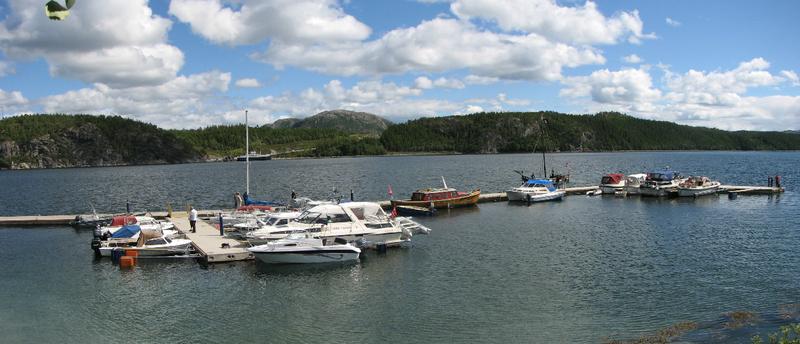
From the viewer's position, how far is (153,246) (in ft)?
121

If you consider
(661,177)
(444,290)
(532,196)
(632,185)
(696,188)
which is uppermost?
(661,177)

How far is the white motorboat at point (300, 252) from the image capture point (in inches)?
1351

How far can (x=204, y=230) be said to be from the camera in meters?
45.7

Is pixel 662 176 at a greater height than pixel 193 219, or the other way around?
pixel 662 176

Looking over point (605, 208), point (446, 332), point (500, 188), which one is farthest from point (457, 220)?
point (500, 188)

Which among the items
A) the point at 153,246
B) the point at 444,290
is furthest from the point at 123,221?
the point at 444,290

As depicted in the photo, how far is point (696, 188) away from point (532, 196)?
20403 mm

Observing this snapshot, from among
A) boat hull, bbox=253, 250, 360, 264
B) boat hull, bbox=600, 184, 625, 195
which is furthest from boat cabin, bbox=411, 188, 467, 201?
boat hull, bbox=253, 250, 360, 264

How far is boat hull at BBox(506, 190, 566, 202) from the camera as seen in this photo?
227ft

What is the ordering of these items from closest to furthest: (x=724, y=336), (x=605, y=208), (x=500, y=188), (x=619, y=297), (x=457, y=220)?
(x=724, y=336)
(x=619, y=297)
(x=457, y=220)
(x=605, y=208)
(x=500, y=188)

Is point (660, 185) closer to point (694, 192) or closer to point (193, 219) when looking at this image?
point (694, 192)

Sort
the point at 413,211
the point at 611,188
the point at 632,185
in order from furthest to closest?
the point at 611,188, the point at 632,185, the point at 413,211

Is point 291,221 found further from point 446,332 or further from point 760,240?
point 760,240

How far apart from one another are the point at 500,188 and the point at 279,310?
238 ft
